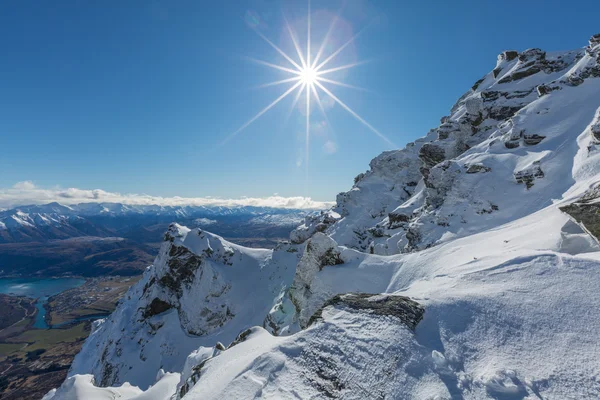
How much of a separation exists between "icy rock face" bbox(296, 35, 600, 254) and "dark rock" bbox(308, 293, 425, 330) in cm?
2226

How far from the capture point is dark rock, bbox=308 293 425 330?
9.83m

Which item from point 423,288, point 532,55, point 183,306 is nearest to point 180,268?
point 183,306

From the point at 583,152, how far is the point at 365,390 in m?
35.7

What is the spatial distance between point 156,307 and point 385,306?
5242cm

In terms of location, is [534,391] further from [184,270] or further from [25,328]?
[25,328]

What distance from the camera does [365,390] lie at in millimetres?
7805

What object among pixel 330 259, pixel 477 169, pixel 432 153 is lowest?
pixel 330 259

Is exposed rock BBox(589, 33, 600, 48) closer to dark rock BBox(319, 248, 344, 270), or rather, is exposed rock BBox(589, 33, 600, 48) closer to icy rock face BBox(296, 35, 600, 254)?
icy rock face BBox(296, 35, 600, 254)

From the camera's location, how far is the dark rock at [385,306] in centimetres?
983

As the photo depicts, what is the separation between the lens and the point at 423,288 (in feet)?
45.5

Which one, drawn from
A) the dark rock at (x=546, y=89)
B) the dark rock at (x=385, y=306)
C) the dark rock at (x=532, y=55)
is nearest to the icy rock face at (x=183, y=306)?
the dark rock at (x=385, y=306)

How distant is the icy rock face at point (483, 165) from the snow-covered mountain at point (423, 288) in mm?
231

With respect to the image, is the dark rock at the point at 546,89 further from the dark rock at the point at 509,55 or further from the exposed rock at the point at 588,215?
the exposed rock at the point at 588,215

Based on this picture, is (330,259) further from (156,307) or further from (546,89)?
(546,89)
